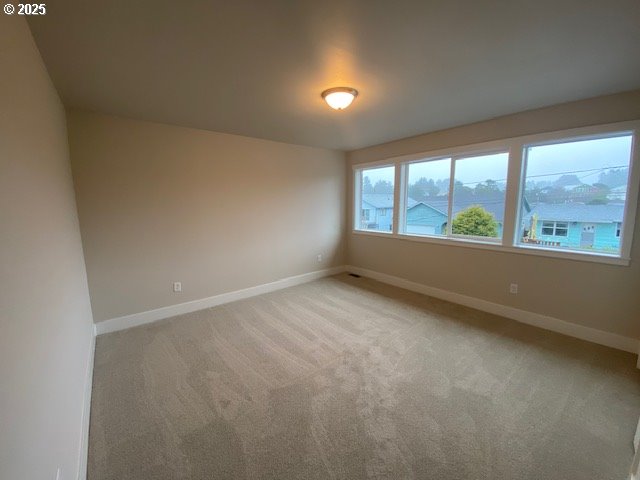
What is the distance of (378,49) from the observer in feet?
5.74

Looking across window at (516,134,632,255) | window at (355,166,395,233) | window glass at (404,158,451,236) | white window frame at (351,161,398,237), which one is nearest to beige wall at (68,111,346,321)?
white window frame at (351,161,398,237)

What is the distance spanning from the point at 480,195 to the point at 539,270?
111 centimetres

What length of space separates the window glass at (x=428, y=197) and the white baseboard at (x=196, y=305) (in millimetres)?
1907

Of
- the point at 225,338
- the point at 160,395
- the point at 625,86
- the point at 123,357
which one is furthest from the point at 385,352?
the point at 625,86

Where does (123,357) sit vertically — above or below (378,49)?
below

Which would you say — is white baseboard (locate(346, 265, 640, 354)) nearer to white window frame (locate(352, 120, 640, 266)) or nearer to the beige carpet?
the beige carpet

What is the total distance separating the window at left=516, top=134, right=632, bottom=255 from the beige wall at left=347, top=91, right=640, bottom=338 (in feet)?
0.62

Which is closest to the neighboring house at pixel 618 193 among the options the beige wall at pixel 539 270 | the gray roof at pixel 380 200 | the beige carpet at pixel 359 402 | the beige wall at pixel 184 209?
the beige wall at pixel 539 270

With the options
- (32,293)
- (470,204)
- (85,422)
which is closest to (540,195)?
(470,204)

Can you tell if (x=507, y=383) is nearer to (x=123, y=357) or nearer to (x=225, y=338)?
(x=225, y=338)

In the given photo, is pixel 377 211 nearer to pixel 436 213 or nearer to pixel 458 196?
pixel 436 213

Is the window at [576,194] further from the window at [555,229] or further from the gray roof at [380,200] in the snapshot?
the gray roof at [380,200]

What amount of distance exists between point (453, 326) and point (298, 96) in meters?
2.94

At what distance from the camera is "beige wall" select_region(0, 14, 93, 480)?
851 mm
